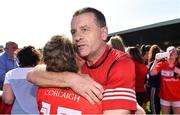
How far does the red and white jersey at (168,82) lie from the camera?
6801mm

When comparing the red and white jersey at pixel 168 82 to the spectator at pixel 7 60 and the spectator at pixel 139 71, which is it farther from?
the spectator at pixel 7 60

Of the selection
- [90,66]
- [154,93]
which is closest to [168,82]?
[154,93]

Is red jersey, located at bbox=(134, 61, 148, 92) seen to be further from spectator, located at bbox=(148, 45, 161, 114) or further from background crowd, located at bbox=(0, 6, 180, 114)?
spectator, located at bbox=(148, 45, 161, 114)

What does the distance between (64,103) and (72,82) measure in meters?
0.15

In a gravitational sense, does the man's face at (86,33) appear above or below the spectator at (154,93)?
above

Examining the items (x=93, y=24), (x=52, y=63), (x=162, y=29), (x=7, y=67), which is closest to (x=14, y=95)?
(x=52, y=63)

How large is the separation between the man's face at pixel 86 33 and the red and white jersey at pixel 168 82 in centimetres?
469

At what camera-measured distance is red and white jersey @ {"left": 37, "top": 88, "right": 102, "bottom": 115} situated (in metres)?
2.33

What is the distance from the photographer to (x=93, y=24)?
235 cm

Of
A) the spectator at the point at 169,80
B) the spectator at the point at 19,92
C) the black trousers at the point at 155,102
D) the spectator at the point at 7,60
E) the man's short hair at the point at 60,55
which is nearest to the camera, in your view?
the man's short hair at the point at 60,55

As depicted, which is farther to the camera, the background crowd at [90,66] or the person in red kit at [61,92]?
the background crowd at [90,66]

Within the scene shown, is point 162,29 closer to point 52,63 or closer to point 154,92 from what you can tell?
point 154,92

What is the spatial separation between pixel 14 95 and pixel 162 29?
1741cm

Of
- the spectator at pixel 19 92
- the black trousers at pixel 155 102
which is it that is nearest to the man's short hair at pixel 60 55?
the spectator at pixel 19 92
